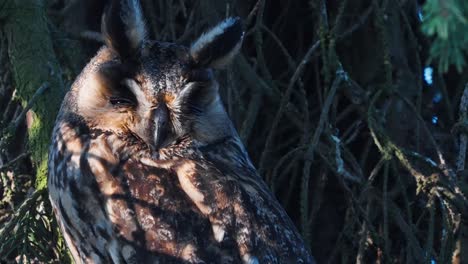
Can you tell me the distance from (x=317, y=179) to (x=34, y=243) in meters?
1.06

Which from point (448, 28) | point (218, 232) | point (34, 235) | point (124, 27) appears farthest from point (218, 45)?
point (448, 28)

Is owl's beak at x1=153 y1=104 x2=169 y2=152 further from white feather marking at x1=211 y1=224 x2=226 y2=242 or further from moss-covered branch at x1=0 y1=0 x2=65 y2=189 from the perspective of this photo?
moss-covered branch at x1=0 y1=0 x2=65 y2=189

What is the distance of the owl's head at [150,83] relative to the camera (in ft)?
5.67

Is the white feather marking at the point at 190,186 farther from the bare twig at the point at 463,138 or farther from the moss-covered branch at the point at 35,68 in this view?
the bare twig at the point at 463,138

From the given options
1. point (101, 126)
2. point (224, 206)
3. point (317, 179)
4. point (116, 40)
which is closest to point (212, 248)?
point (224, 206)

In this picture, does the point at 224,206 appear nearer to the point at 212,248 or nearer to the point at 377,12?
the point at 212,248

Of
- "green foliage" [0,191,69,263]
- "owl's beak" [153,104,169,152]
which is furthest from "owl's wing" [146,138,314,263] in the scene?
"green foliage" [0,191,69,263]

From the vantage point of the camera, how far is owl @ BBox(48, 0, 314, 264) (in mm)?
1770

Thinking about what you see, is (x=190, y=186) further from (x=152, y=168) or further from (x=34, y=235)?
(x=34, y=235)

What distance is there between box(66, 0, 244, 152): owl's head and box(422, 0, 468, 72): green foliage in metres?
0.99

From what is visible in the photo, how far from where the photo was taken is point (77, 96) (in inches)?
75.8

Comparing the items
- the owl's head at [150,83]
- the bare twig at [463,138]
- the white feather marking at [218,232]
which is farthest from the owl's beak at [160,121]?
the bare twig at [463,138]

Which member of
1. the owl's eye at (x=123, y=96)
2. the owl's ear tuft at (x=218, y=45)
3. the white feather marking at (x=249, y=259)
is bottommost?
the white feather marking at (x=249, y=259)

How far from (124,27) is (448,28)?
1181 mm
